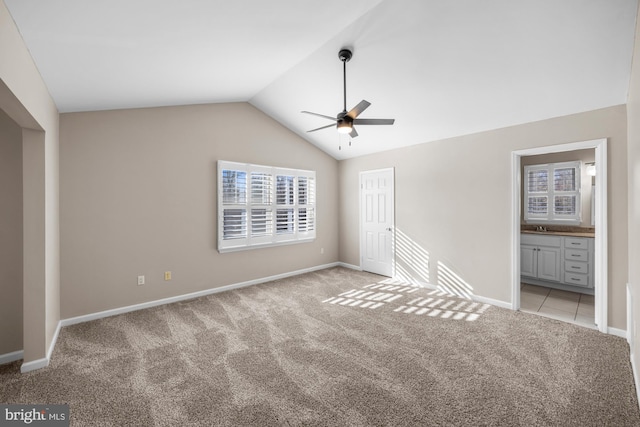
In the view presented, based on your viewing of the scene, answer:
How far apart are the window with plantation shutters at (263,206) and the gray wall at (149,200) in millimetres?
160

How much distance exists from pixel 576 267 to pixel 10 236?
Result: 715cm

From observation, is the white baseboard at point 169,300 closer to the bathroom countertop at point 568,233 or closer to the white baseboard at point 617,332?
the bathroom countertop at point 568,233

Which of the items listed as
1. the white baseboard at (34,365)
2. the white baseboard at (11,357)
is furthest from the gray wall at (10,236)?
the white baseboard at (34,365)

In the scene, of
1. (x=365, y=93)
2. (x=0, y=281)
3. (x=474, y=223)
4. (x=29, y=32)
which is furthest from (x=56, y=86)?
(x=474, y=223)

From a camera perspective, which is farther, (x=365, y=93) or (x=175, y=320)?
(x=365, y=93)

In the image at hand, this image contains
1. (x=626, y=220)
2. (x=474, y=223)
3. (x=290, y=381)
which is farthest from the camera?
(x=474, y=223)

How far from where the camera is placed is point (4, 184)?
2.65m

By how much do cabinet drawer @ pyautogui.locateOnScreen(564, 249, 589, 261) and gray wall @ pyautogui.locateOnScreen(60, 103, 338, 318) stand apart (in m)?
4.80

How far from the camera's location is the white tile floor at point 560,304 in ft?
11.6

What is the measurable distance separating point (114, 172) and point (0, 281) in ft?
5.05

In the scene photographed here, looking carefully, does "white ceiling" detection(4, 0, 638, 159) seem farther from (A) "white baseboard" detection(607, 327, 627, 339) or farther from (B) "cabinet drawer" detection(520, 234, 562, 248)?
(A) "white baseboard" detection(607, 327, 627, 339)

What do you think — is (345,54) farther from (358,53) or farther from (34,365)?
(34,365)

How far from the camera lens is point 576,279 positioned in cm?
441

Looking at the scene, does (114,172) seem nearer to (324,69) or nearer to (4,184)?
(4,184)
